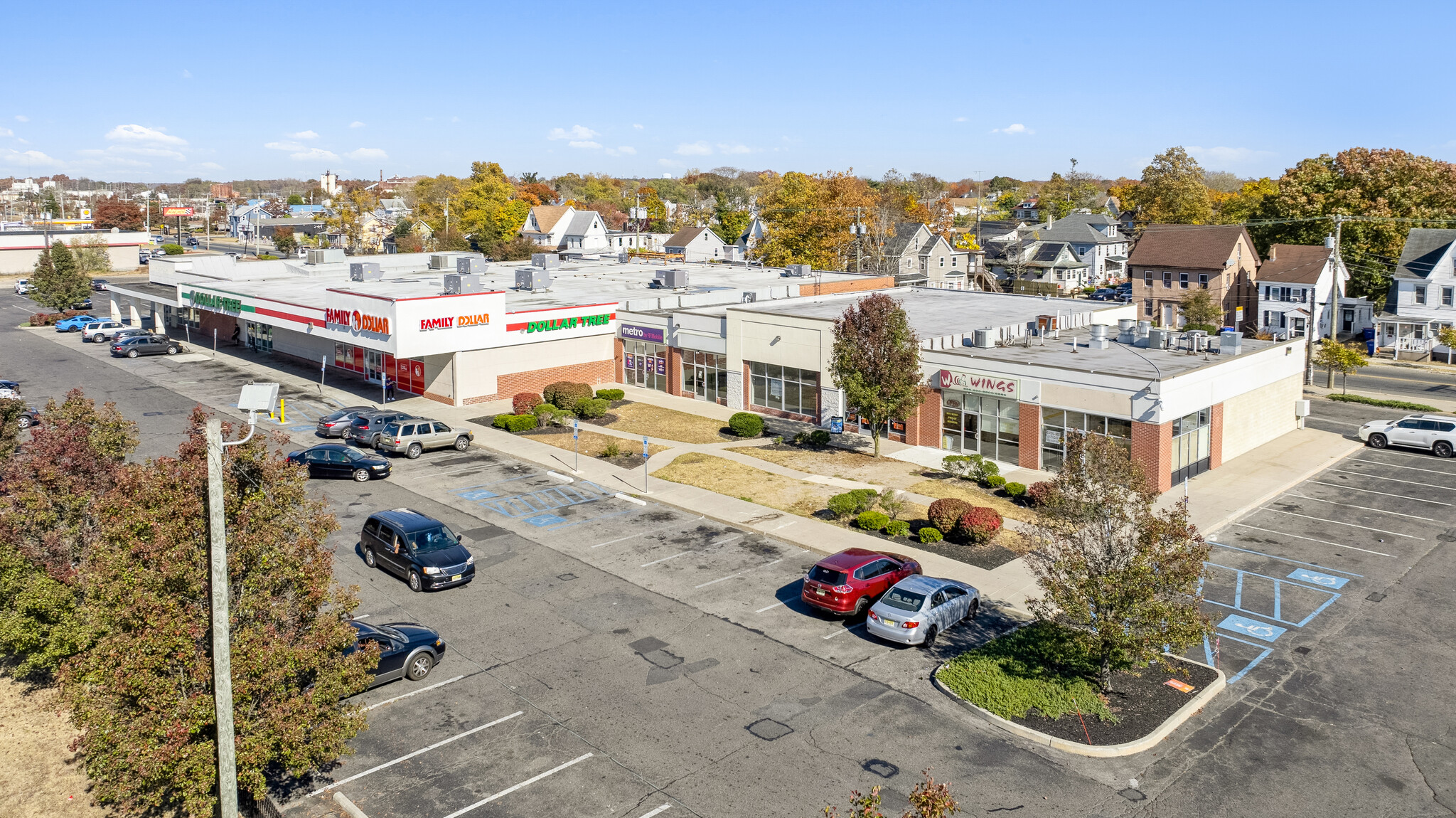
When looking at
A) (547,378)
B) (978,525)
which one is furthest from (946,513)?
(547,378)

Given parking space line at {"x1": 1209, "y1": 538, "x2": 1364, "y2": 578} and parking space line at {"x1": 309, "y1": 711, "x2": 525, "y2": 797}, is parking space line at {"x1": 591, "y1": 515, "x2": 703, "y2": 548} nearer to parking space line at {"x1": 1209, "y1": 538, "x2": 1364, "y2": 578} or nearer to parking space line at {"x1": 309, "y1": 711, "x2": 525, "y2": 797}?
parking space line at {"x1": 309, "y1": 711, "x2": 525, "y2": 797}

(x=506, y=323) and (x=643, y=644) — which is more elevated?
(x=506, y=323)

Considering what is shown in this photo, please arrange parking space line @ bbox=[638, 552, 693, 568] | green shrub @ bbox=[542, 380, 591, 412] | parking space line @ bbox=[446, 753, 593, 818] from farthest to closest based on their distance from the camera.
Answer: green shrub @ bbox=[542, 380, 591, 412]
parking space line @ bbox=[638, 552, 693, 568]
parking space line @ bbox=[446, 753, 593, 818]

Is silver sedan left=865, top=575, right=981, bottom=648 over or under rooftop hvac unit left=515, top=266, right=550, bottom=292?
under

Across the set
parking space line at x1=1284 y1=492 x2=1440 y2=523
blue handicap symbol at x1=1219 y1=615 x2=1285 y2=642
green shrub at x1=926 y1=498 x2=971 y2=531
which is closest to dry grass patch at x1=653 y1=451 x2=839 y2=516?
green shrub at x1=926 y1=498 x2=971 y2=531

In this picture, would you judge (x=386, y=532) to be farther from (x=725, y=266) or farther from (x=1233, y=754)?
(x=725, y=266)

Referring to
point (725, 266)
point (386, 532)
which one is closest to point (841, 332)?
point (386, 532)

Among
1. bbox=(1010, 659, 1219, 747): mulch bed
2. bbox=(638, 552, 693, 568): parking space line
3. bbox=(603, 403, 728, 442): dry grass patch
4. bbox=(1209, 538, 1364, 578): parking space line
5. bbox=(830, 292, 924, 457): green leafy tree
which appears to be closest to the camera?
bbox=(1010, 659, 1219, 747): mulch bed

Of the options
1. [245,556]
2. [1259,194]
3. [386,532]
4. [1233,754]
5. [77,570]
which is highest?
[1259,194]
